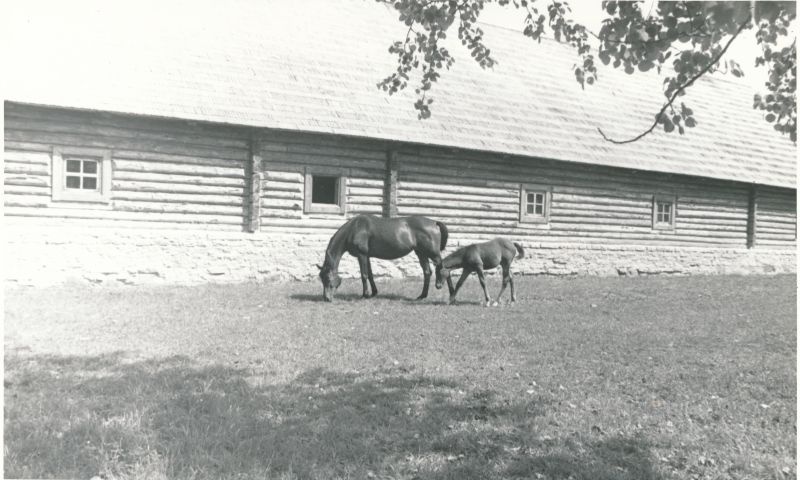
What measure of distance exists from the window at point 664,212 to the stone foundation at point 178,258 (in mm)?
3666

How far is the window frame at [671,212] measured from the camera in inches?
718

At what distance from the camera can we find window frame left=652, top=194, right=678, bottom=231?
18234mm

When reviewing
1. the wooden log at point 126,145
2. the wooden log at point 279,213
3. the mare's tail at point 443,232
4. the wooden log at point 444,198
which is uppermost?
the wooden log at point 126,145

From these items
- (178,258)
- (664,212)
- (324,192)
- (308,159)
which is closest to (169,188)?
(178,258)

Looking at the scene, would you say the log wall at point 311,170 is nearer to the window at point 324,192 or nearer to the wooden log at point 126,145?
the window at point 324,192

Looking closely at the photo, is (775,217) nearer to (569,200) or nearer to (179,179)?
(569,200)

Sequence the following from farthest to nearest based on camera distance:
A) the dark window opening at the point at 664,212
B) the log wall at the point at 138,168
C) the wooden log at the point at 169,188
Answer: the dark window opening at the point at 664,212 < the wooden log at the point at 169,188 < the log wall at the point at 138,168

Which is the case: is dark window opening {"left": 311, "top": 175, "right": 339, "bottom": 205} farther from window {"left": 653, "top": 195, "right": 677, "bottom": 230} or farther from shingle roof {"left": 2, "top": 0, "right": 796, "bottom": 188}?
window {"left": 653, "top": 195, "right": 677, "bottom": 230}

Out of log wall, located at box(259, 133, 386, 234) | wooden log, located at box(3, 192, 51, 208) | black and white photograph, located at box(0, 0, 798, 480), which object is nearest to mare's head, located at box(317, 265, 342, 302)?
black and white photograph, located at box(0, 0, 798, 480)

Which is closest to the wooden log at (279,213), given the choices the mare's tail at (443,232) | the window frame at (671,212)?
the mare's tail at (443,232)

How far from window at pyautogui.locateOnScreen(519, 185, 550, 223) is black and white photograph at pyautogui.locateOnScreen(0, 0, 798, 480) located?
0.09 metres

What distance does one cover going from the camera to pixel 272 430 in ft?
13.7

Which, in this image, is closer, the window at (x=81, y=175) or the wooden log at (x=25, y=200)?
the wooden log at (x=25, y=200)

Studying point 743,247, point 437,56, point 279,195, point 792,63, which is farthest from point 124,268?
point 743,247
